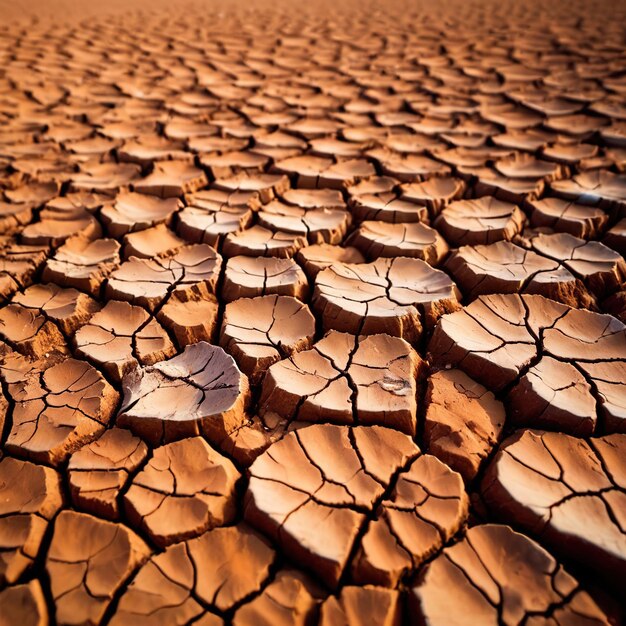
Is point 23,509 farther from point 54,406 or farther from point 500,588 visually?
point 500,588

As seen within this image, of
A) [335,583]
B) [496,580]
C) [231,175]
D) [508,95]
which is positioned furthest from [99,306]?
[508,95]

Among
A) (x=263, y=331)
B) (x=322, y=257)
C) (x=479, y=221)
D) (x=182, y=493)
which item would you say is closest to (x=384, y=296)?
(x=322, y=257)

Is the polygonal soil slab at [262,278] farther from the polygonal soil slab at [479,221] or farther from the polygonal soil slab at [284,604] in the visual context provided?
the polygonal soil slab at [284,604]

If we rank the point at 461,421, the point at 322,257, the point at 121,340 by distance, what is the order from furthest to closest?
the point at 322,257
the point at 121,340
the point at 461,421

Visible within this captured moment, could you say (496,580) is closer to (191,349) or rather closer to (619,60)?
(191,349)

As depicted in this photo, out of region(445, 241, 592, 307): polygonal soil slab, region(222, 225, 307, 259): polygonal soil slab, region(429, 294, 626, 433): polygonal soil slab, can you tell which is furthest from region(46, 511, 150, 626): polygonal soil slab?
region(445, 241, 592, 307): polygonal soil slab

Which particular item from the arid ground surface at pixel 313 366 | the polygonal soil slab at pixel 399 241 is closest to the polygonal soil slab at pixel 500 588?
the arid ground surface at pixel 313 366

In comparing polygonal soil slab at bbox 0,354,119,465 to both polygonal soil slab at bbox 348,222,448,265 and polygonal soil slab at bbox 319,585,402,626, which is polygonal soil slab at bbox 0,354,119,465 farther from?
polygonal soil slab at bbox 348,222,448,265
